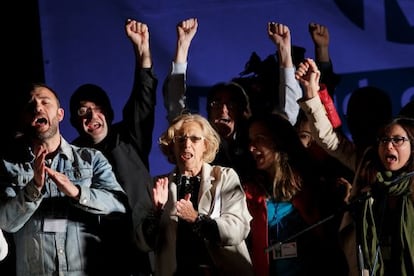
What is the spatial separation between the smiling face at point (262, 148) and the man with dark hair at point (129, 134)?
52cm

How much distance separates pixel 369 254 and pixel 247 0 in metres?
1.60

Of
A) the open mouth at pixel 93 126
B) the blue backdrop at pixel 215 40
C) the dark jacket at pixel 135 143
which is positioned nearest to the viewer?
the dark jacket at pixel 135 143

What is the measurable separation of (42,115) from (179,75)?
72 cm

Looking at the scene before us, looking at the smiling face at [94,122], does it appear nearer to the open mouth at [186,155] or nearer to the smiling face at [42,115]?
the smiling face at [42,115]

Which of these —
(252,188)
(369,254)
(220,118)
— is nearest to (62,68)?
(220,118)

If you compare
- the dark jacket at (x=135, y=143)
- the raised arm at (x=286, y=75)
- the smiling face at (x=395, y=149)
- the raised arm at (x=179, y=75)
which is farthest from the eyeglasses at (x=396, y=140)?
the dark jacket at (x=135, y=143)

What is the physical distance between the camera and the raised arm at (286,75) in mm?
3730

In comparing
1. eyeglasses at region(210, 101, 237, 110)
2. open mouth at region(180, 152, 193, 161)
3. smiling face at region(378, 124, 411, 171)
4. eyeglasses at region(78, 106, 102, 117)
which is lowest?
smiling face at region(378, 124, 411, 171)

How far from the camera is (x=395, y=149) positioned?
3223 millimetres

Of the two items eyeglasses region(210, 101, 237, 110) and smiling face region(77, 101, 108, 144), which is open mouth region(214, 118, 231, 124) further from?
smiling face region(77, 101, 108, 144)

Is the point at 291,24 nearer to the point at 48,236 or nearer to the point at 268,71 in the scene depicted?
the point at 268,71

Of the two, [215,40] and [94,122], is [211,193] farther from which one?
[215,40]

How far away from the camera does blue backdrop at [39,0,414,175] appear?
4012 millimetres

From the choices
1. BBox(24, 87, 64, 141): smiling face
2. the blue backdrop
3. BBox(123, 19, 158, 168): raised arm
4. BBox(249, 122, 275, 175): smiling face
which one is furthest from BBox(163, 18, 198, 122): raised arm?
BBox(24, 87, 64, 141): smiling face
